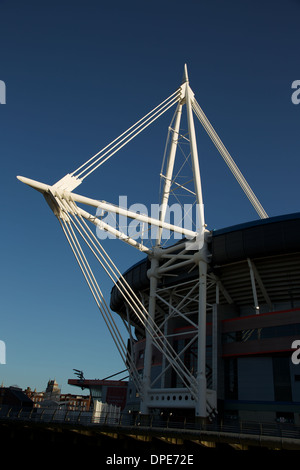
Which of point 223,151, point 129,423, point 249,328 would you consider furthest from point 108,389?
point 223,151

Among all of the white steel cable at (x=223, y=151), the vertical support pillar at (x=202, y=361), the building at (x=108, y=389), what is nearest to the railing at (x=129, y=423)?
the vertical support pillar at (x=202, y=361)

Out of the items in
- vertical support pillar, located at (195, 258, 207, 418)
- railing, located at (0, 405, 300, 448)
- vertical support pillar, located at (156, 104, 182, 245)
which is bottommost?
railing, located at (0, 405, 300, 448)

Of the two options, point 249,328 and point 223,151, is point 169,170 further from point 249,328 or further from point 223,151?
point 249,328

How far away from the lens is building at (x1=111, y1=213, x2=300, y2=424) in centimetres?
3300

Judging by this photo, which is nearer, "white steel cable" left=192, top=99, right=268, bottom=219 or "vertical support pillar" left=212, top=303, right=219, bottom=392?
"vertical support pillar" left=212, top=303, right=219, bottom=392

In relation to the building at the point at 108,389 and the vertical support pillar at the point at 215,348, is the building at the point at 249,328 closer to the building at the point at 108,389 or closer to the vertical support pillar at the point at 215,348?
the vertical support pillar at the point at 215,348

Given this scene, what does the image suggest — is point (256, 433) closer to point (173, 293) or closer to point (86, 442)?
point (86, 442)

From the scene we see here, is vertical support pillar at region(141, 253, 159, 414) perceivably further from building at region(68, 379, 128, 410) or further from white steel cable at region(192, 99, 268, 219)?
building at region(68, 379, 128, 410)

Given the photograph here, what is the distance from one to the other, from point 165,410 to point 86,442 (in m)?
14.3

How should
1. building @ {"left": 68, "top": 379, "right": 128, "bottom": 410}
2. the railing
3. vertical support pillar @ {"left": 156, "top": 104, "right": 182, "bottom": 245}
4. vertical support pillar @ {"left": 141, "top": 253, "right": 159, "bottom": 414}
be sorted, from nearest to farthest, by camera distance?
1. the railing
2. vertical support pillar @ {"left": 141, "top": 253, "right": 159, "bottom": 414}
3. vertical support pillar @ {"left": 156, "top": 104, "right": 182, "bottom": 245}
4. building @ {"left": 68, "top": 379, "right": 128, "bottom": 410}

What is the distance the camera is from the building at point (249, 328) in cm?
3300

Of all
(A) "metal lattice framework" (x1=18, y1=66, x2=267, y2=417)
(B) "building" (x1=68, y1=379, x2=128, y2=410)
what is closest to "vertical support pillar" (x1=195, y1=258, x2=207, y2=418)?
(A) "metal lattice framework" (x1=18, y1=66, x2=267, y2=417)

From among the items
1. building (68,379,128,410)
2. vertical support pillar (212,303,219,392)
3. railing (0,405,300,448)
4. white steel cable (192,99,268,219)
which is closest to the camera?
railing (0,405,300,448)
